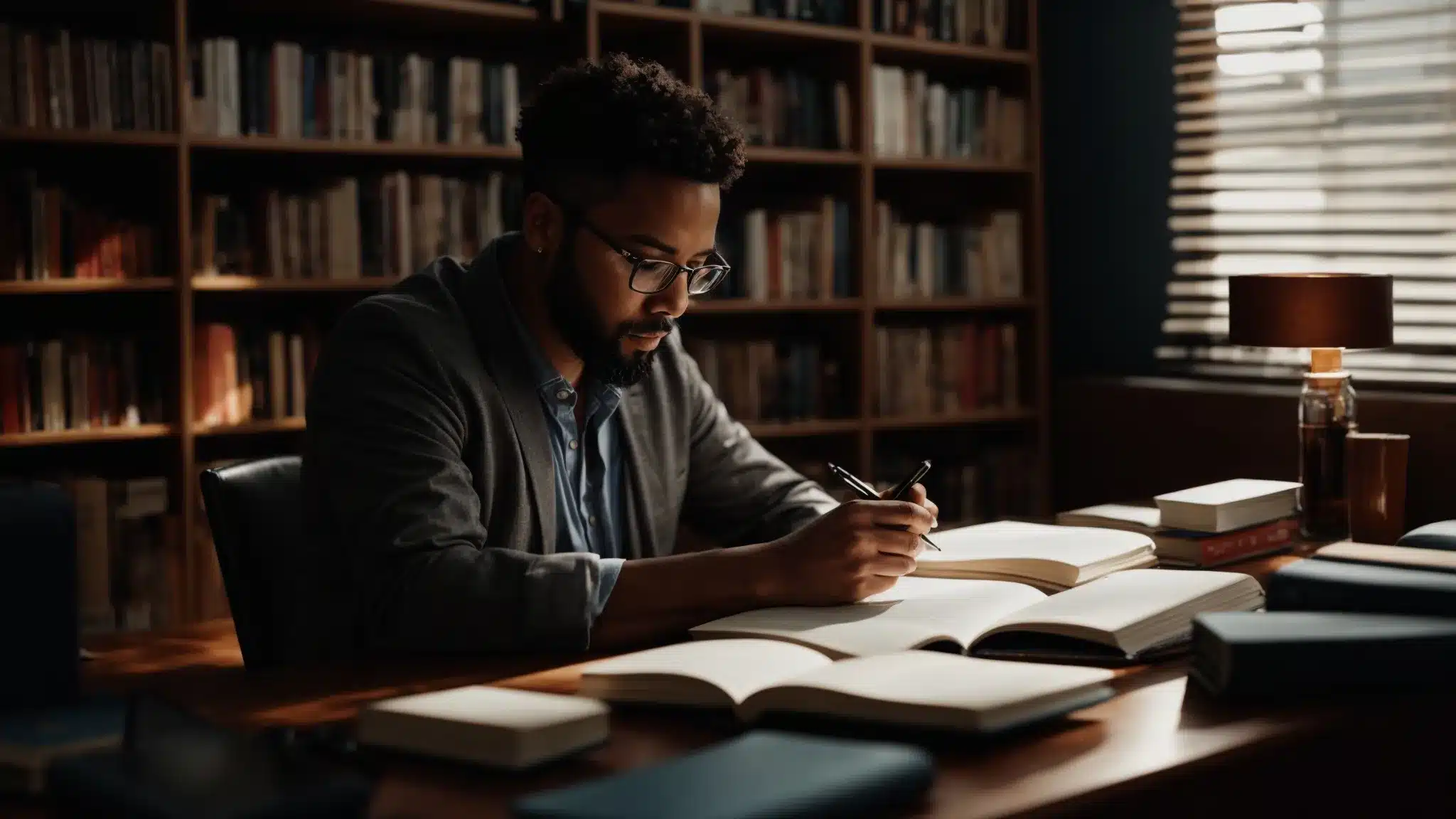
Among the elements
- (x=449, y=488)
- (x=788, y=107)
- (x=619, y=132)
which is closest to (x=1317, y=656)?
(x=449, y=488)

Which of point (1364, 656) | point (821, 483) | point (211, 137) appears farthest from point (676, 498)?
point (821, 483)

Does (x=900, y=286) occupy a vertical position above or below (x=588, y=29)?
below

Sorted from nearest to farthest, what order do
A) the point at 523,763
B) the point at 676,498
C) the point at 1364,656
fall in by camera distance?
the point at 523,763 → the point at 1364,656 → the point at 676,498

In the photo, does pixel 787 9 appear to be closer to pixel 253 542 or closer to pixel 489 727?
pixel 253 542

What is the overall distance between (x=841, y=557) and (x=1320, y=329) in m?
1.56

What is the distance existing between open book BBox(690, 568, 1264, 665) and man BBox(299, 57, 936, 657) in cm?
8

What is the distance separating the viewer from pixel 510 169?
12.0 ft

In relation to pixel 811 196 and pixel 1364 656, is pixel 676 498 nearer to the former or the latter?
pixel 1364 656

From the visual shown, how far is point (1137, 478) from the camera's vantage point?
153 inches

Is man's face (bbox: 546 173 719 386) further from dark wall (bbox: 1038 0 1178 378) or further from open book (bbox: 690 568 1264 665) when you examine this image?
dark wall (bbox: 1038 0 1178 378)

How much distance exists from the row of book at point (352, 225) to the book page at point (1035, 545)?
1.80 metres

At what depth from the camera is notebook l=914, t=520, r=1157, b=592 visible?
1.76 meters

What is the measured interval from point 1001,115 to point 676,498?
8.44 feet

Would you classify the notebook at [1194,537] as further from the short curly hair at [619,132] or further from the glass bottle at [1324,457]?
the short curly hair at [619,132]
